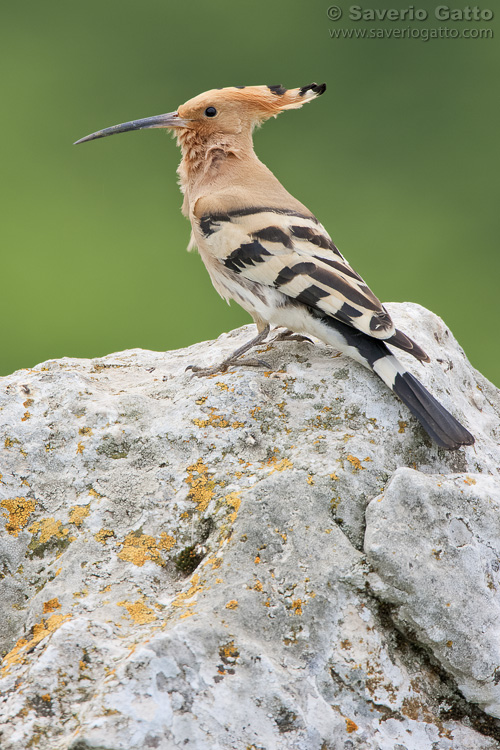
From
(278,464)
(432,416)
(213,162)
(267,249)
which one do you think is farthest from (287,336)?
(278,464)

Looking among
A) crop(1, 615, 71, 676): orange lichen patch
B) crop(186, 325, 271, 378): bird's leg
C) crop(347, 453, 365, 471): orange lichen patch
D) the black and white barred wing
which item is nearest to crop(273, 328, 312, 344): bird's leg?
crop(186, 325, 271, 378): bird's leg

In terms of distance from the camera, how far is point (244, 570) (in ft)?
6.02

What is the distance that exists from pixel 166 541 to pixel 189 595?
0.19 m

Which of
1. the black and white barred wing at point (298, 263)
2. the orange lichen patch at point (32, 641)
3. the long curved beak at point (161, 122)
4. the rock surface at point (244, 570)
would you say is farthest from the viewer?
the long curved beak at point (161, 122)

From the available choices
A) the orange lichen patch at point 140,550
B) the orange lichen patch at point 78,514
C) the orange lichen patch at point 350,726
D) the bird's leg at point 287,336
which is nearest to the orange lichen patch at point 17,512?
the orange lichen patch at point 78,514


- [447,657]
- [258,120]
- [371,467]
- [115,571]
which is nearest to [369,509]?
[371,467]

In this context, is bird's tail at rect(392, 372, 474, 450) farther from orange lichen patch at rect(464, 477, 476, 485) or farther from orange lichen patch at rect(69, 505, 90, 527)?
orange lichen patch at rect(69, 505, 90, 527)

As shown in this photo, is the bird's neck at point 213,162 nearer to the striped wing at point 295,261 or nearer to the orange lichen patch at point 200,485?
the striped wing at point 295,261

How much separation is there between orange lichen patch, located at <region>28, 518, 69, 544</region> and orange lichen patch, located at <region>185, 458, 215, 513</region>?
1.04ft

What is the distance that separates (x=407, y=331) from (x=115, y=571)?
135 cm

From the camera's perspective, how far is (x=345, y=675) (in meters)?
1.71

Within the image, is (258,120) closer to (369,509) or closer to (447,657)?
(369,509)

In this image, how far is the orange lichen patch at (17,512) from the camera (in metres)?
2.09

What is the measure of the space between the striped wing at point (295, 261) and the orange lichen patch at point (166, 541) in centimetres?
87
